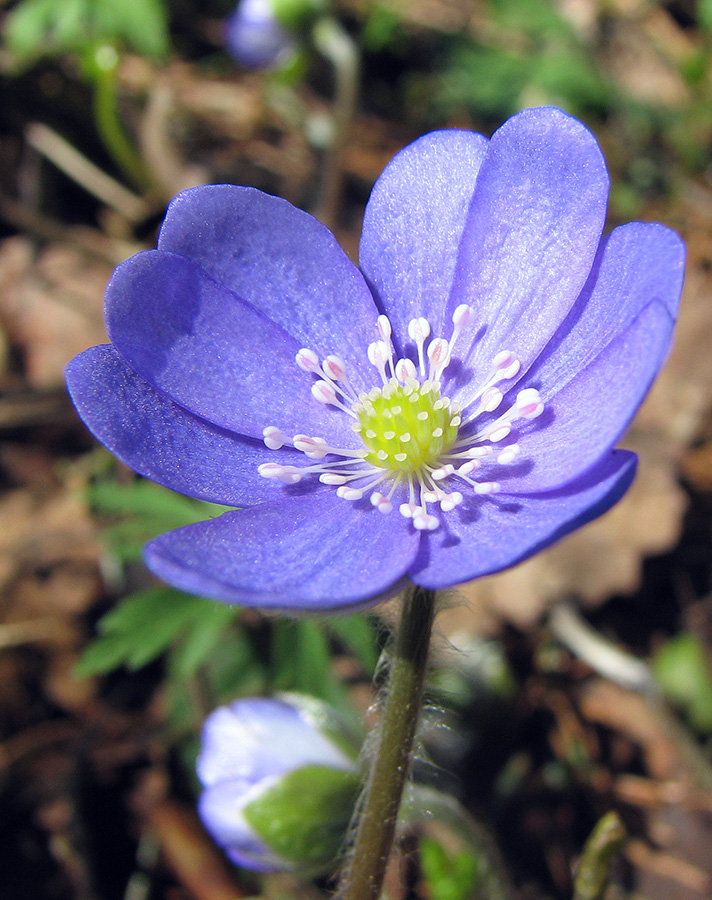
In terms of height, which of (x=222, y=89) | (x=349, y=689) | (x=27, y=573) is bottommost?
(x=27, y=573)

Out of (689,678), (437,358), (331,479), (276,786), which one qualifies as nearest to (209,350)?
(331,479)

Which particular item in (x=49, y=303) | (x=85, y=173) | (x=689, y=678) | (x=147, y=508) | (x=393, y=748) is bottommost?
(x=49, y=303)

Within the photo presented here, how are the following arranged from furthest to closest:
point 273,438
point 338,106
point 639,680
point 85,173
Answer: point 85,173, point 338,106, point 639,680, point 273,438

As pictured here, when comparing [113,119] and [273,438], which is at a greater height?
[273,438]

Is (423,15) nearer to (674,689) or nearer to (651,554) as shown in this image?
(651,554)

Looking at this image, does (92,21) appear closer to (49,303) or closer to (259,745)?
(49,303)

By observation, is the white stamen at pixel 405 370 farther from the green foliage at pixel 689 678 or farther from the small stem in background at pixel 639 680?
the green foliage at pixel 689 678

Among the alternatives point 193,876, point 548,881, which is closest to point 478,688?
point 548,881
